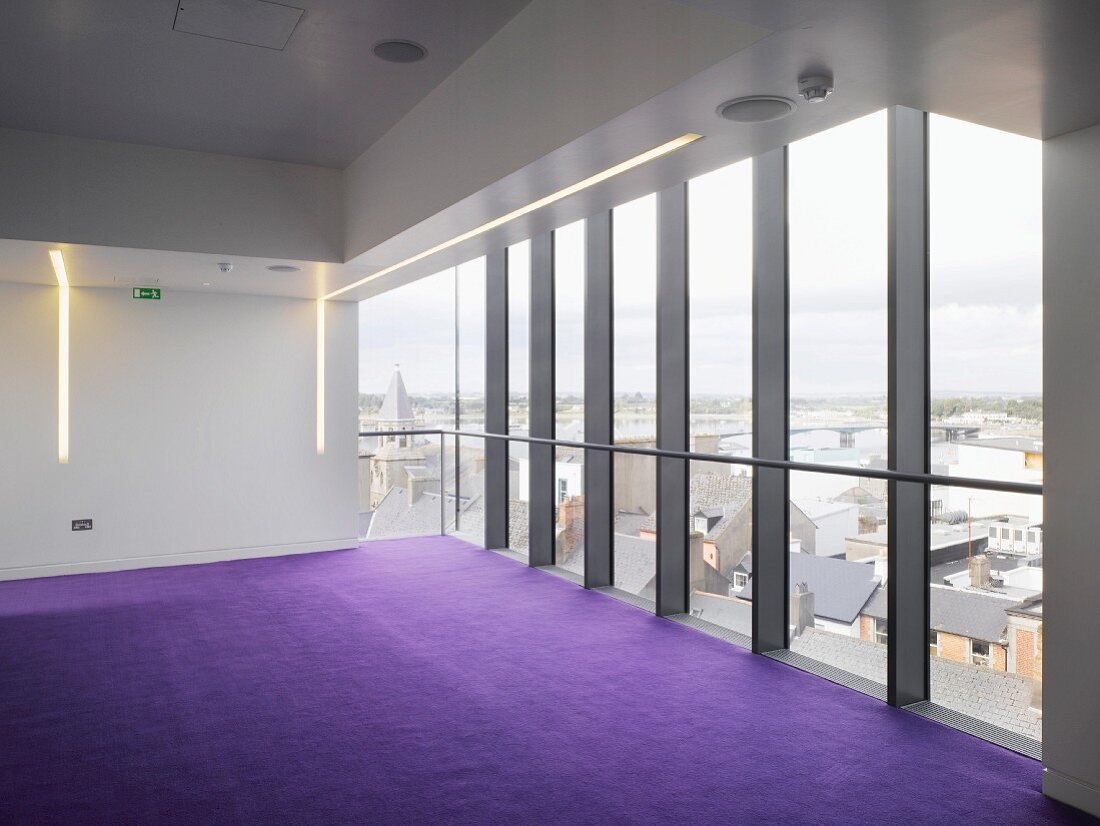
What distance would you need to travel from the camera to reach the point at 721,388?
523 cm

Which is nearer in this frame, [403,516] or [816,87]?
[816,87]

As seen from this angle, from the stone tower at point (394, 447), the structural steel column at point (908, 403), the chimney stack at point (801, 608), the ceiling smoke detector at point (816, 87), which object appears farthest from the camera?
the stone tower at point (394, 447)

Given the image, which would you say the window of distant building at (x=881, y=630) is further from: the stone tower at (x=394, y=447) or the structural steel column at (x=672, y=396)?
the stone tower at (x=394, y=447)

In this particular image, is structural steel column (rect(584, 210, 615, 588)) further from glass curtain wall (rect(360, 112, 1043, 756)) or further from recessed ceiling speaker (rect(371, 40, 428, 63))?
recessed ceiling speaker (rect(371, 40, 428, 63))

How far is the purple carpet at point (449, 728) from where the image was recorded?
3.05 m

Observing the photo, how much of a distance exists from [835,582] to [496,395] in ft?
14.0

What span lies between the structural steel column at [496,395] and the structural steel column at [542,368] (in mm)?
731

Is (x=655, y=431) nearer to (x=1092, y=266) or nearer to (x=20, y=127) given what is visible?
(x=1092, y=266)

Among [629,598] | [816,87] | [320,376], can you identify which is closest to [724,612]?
[629,598]

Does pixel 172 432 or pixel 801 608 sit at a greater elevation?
pixel 172 432

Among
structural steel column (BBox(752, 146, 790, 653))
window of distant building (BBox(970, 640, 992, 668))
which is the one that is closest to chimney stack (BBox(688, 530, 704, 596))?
structural steel column (BBox(752, 146, 790, 653))

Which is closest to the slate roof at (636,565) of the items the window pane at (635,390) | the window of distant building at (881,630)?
the window pane at (635,390)

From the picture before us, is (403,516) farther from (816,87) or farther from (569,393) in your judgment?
(816,87)

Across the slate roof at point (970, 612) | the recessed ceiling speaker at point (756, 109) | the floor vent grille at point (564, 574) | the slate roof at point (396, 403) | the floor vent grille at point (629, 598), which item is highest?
the recessed ceiling speaker at point (756, 109)
